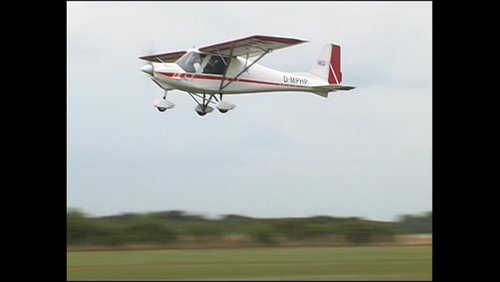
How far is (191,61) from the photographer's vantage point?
938 centimetres

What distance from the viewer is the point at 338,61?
9.60 m

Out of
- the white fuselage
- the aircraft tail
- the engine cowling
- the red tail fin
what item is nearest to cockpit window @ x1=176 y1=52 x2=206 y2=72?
the white fuselage

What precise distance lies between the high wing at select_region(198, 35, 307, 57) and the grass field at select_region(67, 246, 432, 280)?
2.48m

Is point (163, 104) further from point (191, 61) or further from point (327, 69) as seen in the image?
point (327, 69)

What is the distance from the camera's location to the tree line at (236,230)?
11.7m

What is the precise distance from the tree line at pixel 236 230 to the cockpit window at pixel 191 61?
290cm

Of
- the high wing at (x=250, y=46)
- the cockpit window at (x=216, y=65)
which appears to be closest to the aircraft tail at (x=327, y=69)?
the high wing at (x=250, y=46)

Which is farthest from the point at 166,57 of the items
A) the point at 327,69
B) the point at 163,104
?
the point at 163,104

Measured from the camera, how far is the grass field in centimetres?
967

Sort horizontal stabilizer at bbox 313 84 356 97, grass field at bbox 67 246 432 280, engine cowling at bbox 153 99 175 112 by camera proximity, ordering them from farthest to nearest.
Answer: grass field at bbox 67 246 432 280, horizontal stabilizer at bbox 313 84 356 97, engine cowling at bbox 153 99 175 112

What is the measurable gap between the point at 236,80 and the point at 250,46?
443 millimetres

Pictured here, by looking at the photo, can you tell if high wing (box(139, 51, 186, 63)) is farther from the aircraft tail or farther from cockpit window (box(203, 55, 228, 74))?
the aircraft tail
